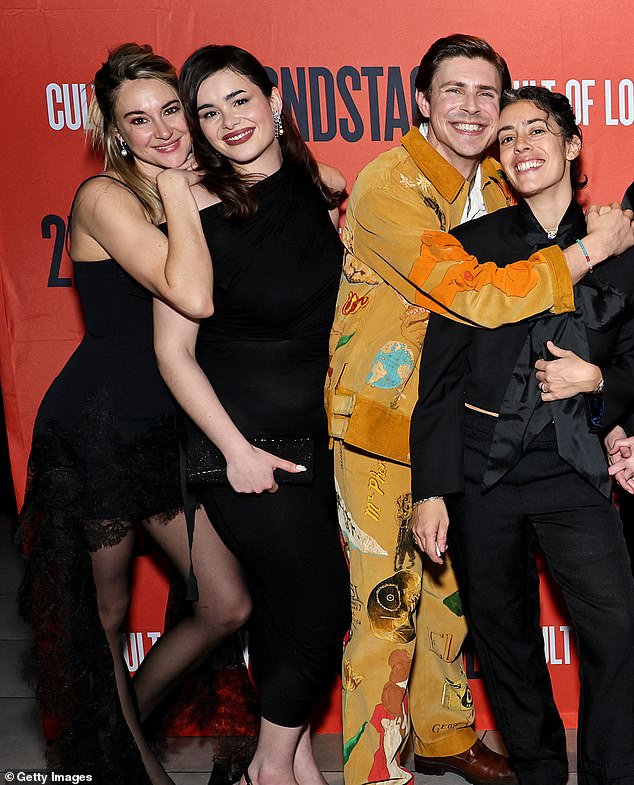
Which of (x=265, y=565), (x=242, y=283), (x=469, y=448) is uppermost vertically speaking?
(x=242, y=283)

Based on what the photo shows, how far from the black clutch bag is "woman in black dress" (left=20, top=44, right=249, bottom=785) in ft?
0.42

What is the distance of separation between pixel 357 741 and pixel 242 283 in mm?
1105

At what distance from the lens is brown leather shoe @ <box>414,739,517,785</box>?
269 centimetres

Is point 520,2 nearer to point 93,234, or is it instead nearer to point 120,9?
point 120,9

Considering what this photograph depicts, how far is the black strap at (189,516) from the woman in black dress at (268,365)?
52 mm

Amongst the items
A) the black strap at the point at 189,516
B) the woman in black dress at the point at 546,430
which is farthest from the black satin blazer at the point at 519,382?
the black strap at the point at 189,516

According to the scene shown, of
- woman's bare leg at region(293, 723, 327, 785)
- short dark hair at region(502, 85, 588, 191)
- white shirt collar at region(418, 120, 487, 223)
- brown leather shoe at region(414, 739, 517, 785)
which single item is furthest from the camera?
brown leather shoe at region(414, 739, 517, 785)

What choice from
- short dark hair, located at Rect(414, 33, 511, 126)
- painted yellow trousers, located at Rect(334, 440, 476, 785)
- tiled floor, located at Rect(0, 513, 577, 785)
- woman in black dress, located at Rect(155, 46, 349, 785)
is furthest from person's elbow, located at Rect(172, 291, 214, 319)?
tiled floor, located at Rect(0, 513, 577, 785)

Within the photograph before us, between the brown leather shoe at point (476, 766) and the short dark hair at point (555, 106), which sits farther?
the brown leather shoe at point (476, 766)

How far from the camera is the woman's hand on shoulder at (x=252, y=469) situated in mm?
2236

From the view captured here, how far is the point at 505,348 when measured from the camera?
2.09 metres

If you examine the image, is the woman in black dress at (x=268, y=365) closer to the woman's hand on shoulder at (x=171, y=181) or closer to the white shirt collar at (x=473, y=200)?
the woman's hand on shoulder at (x=171, y=181)

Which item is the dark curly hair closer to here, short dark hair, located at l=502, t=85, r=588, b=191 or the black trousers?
short dark hair, located at l=502, t=85, r=588, b=191

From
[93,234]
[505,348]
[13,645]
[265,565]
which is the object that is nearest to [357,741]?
[265,565]
